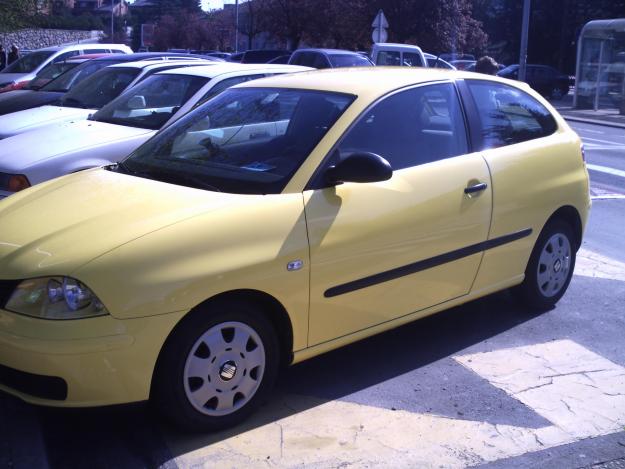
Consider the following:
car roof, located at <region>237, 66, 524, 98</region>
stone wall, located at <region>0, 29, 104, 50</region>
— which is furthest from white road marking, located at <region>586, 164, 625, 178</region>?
stone wall, located at <region>0, 29, 104, 50</region>

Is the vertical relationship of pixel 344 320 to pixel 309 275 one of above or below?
below

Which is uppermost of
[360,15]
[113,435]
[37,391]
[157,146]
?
[360,15]

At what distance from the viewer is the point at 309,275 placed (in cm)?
388

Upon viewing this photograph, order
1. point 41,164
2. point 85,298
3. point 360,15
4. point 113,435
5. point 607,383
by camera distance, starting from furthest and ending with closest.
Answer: point 360,15
point 41,164
point 607,383
point 113,435
point 85,298

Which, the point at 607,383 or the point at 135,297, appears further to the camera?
the point at 607,383

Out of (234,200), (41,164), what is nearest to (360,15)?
(41,164)

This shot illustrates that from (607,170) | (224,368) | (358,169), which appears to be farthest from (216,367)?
(607,170)

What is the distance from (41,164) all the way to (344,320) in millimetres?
3281

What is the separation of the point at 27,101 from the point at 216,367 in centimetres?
852

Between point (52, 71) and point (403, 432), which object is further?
point (52, 71)

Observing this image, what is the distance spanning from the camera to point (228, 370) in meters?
3.72

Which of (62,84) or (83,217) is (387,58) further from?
(83,217)

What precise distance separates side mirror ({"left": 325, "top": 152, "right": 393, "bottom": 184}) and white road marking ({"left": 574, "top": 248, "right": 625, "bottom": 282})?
327cm

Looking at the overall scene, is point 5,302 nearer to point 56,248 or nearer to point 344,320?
point 56,248
